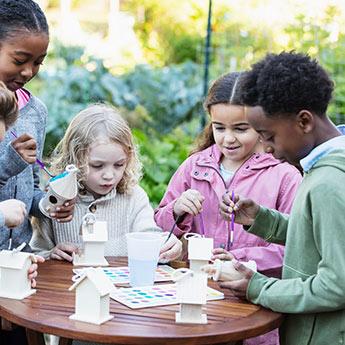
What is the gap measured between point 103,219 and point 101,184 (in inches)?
6.3

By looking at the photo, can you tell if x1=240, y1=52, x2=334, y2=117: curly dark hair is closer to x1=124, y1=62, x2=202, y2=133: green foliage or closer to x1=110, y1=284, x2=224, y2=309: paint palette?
x1=110, y1=284, x2=224, y2=309: paint palette

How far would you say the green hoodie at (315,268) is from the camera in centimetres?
214

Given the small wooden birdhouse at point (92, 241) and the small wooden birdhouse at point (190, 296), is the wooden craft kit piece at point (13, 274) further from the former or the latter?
the small wooden birdhouse at point (190, 296)

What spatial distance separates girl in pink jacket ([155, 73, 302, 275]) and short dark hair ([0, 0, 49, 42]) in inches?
29.4

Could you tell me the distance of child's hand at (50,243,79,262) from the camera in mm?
2869

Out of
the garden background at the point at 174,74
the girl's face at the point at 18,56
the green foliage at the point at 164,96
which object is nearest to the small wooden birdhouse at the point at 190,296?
the girl's face at the point at 18,56

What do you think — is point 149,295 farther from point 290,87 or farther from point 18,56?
point 18,56

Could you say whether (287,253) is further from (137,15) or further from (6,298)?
(137,15)

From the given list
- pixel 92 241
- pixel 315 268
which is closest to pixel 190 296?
pixel 315 268

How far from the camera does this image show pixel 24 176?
9.61ft

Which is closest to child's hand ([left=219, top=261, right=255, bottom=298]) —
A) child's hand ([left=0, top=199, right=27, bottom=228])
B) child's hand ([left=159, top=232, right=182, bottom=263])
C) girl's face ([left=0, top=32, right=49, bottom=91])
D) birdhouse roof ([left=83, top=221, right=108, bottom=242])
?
child's hand ([left=159, top=232, right=182, bottom=263])

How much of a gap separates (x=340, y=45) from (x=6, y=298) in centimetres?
454

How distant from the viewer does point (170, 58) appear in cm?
1346

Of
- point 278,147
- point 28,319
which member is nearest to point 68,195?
point 28,319
